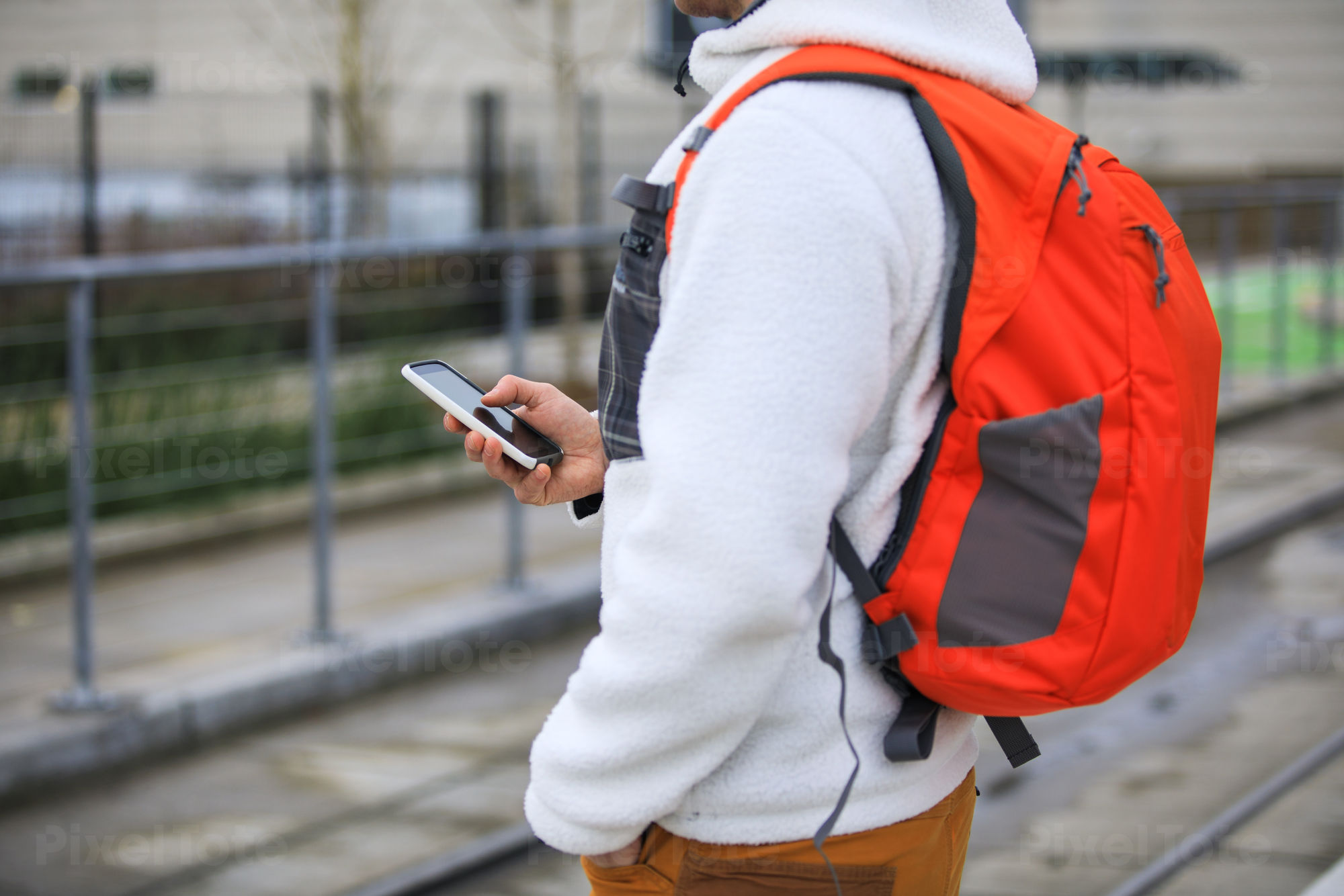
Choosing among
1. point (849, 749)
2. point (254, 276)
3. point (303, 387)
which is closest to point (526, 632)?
point (303, 387)

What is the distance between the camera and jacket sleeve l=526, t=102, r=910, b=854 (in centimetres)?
118

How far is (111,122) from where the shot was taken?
426 inches

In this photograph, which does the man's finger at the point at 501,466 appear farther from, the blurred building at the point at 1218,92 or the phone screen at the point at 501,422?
the blurred building at the point at 1218,92

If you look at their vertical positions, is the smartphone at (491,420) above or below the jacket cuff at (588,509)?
above

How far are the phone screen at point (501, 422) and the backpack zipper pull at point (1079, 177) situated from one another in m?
0.71

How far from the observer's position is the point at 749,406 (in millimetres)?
1180

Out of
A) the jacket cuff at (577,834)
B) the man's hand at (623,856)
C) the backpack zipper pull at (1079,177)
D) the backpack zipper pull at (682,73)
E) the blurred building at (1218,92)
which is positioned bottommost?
the man's hand at (623,856)

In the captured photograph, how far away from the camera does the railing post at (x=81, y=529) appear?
4504 millimetres

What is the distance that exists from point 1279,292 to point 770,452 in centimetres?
1118

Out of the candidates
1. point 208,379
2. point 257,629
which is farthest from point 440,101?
point 257,629

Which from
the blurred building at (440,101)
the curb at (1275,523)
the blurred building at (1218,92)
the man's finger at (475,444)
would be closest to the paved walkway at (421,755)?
the curb at (1275,523)

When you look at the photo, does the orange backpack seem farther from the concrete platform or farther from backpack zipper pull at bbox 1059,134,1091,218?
the concrete platform

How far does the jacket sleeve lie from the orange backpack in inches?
3.1

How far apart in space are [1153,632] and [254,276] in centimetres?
1049
